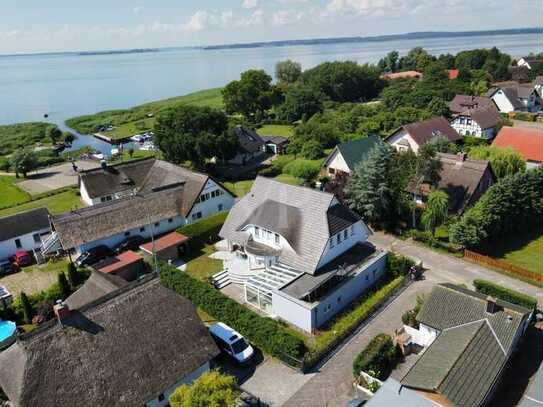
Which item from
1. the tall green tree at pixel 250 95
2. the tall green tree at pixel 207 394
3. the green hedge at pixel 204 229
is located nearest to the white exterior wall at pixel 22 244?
the green hedge at pixel 204 229

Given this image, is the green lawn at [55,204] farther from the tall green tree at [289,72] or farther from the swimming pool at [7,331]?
the tall green tree at [289,72]

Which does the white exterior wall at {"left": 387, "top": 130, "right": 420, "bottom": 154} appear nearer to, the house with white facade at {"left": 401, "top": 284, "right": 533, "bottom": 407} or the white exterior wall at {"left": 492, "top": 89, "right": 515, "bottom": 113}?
the house with white facade at {"left": 401, "top": 284, "right": 533, "bottom": 407}

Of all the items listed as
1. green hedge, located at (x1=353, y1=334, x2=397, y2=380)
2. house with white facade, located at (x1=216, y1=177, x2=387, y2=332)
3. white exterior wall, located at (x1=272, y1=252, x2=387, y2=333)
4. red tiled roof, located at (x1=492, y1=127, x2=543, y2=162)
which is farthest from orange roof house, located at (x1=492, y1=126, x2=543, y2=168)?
green hedge, located at (x1=353, y1=334, x2=397, y2=380)

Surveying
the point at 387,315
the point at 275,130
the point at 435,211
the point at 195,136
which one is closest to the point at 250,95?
the point at 275,130

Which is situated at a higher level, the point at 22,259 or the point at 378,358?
the point at 378,358

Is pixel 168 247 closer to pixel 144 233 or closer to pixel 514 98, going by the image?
pixel 144 233

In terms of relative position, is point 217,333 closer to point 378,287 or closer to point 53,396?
point 53,396

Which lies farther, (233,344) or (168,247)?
(168,247)
